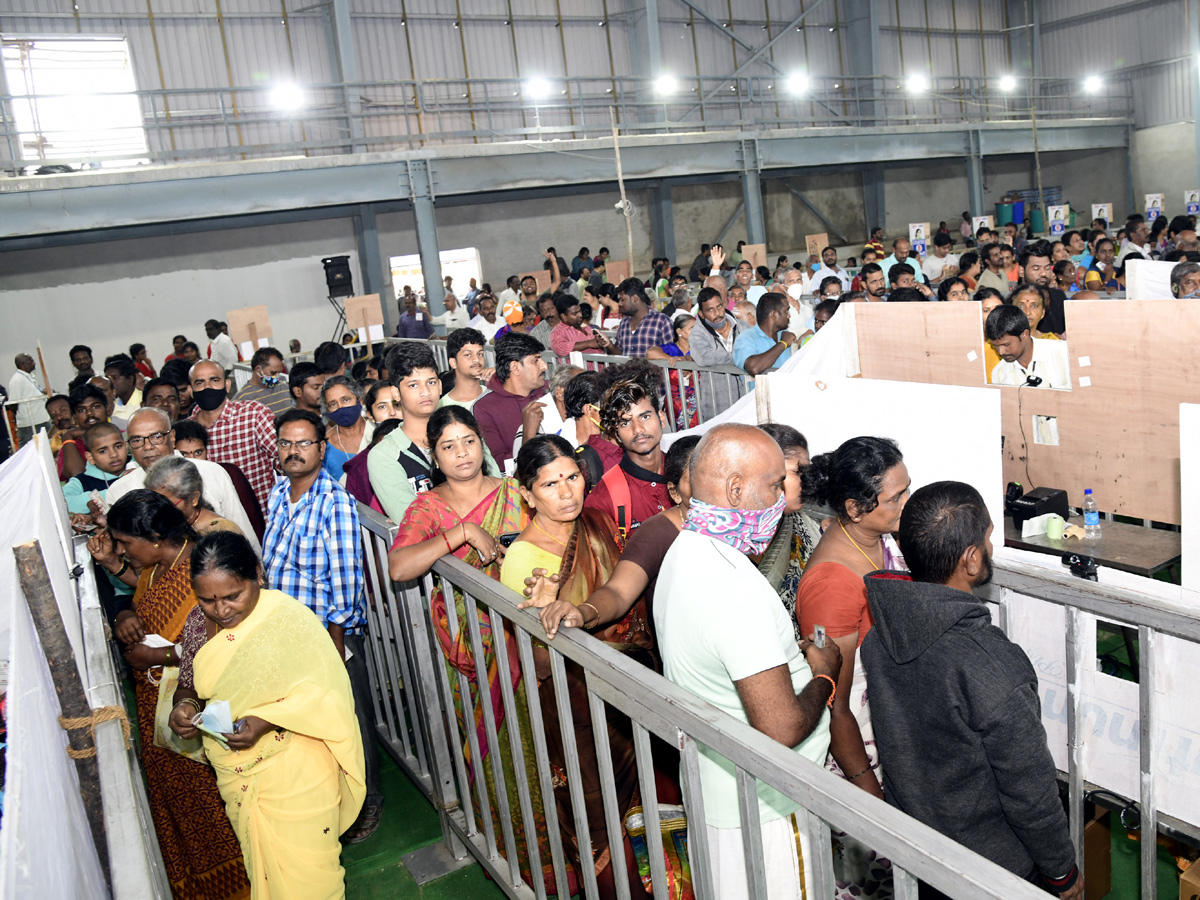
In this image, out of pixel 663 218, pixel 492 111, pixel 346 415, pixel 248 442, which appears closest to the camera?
pixel 346 415

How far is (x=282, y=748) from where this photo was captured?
278 cm

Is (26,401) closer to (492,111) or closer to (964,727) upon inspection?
(492,111)

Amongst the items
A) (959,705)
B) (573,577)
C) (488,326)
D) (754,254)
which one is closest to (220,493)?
(573,577)

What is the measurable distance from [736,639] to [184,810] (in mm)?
2385

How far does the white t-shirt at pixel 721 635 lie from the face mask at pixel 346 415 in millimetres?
3211

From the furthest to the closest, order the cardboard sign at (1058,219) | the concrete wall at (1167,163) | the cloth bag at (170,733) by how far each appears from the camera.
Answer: the concrete wall at (1167,163)
the cardboard sign at (1058,219)
the cloth bag at (170,733)

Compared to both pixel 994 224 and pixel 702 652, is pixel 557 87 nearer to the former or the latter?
pixel 994 224

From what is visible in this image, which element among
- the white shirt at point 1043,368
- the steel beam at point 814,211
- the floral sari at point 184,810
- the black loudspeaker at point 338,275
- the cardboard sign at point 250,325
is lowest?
the floral sari at point 184,810

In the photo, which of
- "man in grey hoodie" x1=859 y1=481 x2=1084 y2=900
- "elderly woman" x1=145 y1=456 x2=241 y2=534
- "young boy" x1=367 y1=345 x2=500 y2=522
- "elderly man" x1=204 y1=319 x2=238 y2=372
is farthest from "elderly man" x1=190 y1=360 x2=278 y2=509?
"elderly man" x1=204 y1=319 x2=238 y2=372

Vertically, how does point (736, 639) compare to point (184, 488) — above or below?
below

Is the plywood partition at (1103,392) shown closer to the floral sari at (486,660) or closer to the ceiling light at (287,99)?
the floral sari at (486,660)

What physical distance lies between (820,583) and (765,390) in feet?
5.33

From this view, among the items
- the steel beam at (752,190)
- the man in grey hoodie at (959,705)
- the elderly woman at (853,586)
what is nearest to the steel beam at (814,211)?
the steel beam at (752,190)

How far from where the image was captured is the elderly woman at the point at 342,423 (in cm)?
498
